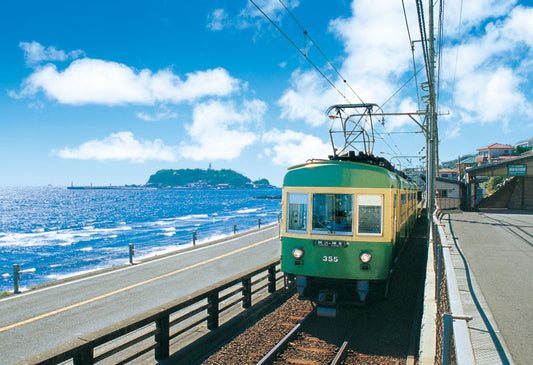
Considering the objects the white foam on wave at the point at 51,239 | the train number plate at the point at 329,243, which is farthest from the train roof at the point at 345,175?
the white foam on wave at the point at 51,239

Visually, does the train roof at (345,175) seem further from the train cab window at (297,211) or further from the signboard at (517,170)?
the signboard at (517,170)

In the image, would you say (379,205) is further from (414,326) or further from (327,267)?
(414,326)

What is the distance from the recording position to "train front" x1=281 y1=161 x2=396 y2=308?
8.08 m

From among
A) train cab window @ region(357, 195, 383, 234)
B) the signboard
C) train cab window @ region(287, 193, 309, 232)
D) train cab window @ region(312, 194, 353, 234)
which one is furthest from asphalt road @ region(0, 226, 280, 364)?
the signboard

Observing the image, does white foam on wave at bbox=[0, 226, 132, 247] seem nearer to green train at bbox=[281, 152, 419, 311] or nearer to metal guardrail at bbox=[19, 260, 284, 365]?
metal guardrail at bbox=[19, 260, 284, 365]

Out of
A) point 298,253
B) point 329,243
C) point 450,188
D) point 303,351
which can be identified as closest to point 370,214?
point 329,243

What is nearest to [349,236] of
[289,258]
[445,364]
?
[289,258]

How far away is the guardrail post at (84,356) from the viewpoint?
5.09 meters

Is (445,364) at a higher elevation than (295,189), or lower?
lower

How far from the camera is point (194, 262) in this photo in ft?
55.8

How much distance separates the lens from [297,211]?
872 centimetres

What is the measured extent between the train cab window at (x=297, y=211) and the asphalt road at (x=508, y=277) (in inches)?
151

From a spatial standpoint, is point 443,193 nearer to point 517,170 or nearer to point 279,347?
point 517,170

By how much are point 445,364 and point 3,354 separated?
8552mm
